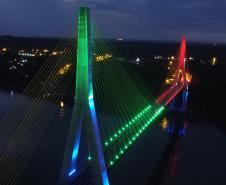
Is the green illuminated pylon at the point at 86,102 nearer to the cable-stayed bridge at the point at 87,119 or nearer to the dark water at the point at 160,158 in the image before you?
the cable-stayed bridge at the point at 87,119

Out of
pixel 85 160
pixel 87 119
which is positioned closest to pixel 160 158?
pixel 85 160

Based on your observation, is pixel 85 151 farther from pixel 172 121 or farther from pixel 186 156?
pixel 172 121

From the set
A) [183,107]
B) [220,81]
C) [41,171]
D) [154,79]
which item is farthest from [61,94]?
[41,171]

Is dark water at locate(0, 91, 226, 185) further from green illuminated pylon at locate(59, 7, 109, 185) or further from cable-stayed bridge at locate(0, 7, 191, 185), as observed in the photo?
green illuminated pylon at locate(59, 7, 109, 185)

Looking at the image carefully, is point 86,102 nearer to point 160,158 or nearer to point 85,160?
point 85,160

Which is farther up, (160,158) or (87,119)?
(87,119)

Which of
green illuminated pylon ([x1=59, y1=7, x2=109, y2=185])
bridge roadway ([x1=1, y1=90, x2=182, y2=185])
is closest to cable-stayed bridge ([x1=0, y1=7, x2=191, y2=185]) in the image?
green illuminated pylon ([x1=59, y1=7, x2=109, y2=185])

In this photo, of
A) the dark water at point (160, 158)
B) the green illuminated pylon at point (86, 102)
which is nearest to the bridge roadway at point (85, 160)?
the dark water at point (160, 158)
